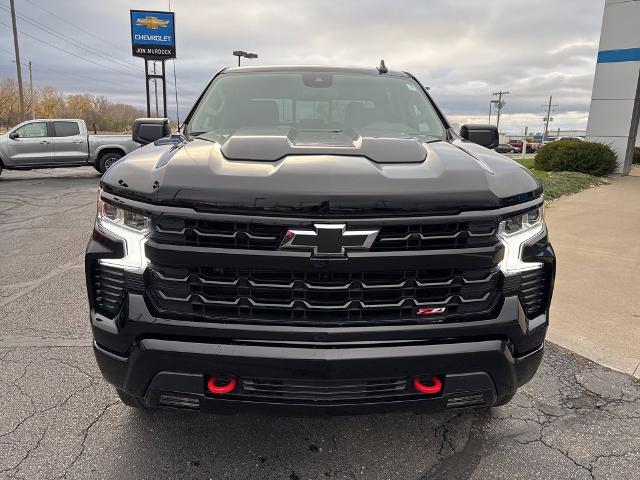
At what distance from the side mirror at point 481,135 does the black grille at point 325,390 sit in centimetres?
206

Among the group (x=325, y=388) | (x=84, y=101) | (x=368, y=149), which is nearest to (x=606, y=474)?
(x=325, y=388)

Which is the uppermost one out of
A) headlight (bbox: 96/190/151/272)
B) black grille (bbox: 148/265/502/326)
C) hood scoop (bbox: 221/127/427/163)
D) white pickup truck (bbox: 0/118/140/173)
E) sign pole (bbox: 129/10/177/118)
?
sign pole (bbox: 129/10/177/118)

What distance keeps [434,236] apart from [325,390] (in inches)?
29.2

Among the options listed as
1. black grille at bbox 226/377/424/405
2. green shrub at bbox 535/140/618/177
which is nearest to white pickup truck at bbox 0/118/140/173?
green shrub at bbox 535/140/618/177

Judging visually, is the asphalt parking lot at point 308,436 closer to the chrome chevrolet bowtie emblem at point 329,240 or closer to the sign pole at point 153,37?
the chrome chevrolet bowtie emblem at point 329,240

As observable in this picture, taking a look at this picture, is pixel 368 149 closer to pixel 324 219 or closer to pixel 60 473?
pixel 324 219

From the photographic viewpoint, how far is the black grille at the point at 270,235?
6.20 ft

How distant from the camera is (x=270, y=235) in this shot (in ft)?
6.19

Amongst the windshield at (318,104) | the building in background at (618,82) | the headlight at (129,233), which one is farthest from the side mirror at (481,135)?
the building in background at (618,82)

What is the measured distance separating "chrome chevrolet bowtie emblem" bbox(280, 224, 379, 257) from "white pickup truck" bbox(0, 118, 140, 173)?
49.0 ft

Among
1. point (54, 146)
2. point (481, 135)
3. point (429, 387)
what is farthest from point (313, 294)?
point (54, 146)

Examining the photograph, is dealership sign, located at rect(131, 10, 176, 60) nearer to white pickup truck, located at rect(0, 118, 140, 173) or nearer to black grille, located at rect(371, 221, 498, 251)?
white pickup truck, located at rect(0, 118, 140, 173)

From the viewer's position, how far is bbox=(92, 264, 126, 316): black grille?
2016 millimetres

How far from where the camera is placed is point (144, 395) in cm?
206
